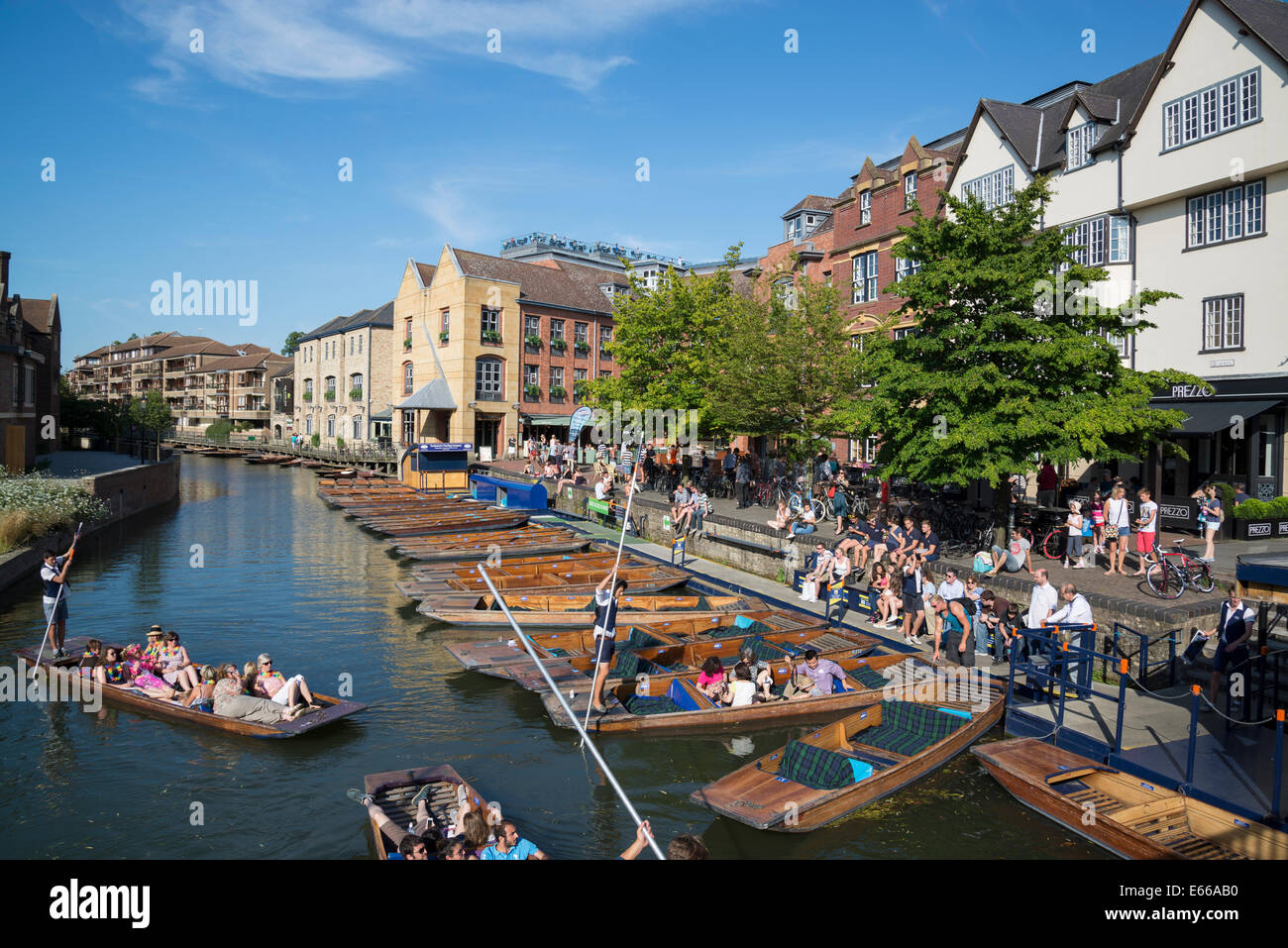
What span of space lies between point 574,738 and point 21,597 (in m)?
17.7

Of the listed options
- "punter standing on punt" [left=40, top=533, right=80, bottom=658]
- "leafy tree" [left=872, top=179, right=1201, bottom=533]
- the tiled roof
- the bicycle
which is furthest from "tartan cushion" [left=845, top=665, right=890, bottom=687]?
the tiled roof

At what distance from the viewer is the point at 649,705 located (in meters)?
12.6

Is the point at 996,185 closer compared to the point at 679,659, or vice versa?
the point at 679,659

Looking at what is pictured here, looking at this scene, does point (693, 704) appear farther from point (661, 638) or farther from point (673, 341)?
point (673, 341)

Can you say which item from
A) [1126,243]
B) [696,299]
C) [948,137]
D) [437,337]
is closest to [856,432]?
[1126,243]

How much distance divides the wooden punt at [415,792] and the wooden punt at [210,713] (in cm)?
261

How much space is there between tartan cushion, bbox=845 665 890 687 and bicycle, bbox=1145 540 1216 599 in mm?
5525

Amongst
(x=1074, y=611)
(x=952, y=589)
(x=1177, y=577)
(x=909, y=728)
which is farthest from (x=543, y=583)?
(x=1177, y=577)

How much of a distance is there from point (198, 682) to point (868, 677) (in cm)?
1102

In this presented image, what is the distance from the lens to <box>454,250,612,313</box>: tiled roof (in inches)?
2114

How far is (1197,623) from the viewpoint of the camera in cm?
1389

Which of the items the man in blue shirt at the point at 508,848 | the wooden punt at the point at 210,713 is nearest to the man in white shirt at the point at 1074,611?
the man in blue shirt at the point at 508,848

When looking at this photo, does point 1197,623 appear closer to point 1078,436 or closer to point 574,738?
point 1078,436

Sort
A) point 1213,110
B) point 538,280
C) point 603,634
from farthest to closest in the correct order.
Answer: point 538,280 → point 1213,110 → point 603,634
